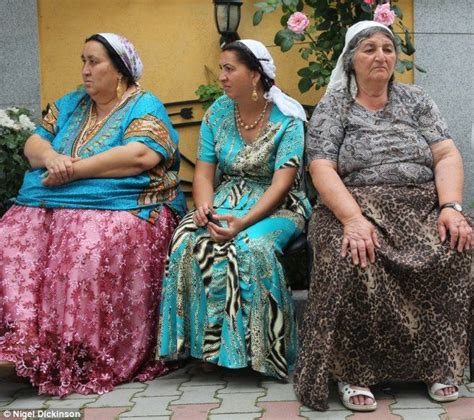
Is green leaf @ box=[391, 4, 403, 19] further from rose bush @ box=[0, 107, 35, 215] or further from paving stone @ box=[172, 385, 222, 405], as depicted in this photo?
paving stone @ box=[172, 385, 222, 405]

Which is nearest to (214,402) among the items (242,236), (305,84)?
(242,236)

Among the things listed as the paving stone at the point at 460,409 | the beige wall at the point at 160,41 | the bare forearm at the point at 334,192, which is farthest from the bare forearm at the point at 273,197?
the beige wall at the point at 160,41

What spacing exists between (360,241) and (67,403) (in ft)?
5.26

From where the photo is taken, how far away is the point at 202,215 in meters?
4.80

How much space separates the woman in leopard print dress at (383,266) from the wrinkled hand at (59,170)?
4.15 feet

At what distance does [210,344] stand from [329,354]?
72cm

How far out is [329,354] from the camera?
4215 millimetres

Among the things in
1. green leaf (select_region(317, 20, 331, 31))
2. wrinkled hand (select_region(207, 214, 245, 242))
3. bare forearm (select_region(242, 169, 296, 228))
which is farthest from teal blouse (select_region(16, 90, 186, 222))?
green leaf (select_region(317, 20, 331, 31))

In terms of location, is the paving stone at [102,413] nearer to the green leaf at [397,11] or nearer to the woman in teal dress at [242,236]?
the woman in teal dress at [242,236]

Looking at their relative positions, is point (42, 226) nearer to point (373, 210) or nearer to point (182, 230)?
point (182, 230)

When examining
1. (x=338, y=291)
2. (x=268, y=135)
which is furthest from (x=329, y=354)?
(x=268, y=135)

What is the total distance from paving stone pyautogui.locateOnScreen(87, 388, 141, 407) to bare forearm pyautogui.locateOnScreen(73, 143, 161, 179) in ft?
3.67

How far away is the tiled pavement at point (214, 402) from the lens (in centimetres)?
416

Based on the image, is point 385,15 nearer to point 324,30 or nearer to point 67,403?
point 324,30
